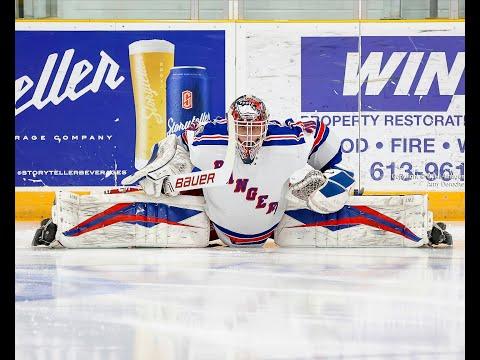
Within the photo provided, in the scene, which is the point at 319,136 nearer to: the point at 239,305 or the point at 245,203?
the point at 245,203

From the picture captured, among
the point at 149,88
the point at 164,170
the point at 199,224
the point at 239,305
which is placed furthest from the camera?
the point at 149,88

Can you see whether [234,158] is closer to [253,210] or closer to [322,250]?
[253,210]

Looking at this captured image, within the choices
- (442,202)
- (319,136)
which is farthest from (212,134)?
(442,202)

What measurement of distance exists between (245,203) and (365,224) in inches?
28.6

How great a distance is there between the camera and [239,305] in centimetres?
311

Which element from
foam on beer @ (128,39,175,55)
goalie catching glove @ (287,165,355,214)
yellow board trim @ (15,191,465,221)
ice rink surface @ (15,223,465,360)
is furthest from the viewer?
foam on beer @ (128,39,175,55)

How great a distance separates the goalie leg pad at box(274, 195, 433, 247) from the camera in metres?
5.51

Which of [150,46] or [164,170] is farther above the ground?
[150,46]

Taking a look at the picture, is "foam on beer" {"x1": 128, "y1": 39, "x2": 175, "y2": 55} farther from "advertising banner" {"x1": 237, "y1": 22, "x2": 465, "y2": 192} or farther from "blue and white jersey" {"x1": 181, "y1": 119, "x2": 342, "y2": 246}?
"blue and white jersey" {"x1": 181, "y1": 119, "x2": 342, "y2": 246}

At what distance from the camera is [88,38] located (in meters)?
7.75

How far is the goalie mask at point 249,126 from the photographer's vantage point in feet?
17.3

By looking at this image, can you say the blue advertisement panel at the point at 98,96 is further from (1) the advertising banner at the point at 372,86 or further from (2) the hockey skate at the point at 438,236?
(2) the hockey skate at the point at 438,236

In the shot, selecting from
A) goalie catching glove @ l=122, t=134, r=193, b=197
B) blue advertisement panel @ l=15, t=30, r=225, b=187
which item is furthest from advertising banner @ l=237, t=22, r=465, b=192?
goalie catching glove @ l=122, t=134, r=193, b=197
